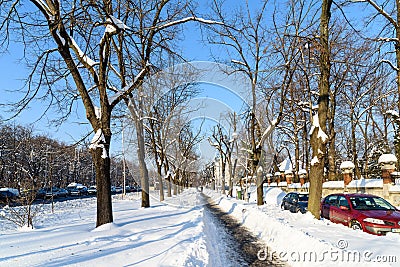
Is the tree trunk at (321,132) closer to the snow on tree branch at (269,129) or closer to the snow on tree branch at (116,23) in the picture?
the snow on tree branch at (269,129)

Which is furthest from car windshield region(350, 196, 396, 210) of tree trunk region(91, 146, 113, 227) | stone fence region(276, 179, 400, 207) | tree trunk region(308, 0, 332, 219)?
tree trunk region(91, 146, 113, 227)

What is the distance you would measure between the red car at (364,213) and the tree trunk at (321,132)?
39.9 inches

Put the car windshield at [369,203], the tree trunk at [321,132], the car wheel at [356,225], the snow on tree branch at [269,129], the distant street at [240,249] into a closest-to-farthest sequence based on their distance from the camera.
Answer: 1. the distant street at [240,249]
2. the car wheel at [356,225]
3. the car windshield at [369,203]
4. the tree trunk at [321,132]
5. the snow on tree branch at [269,129]

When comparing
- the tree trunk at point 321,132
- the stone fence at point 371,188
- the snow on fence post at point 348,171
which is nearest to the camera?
the tree trunk at point 321,132

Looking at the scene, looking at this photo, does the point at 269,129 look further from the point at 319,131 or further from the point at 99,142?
the point at 99,142

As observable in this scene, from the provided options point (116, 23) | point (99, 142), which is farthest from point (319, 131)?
point (116, 23)

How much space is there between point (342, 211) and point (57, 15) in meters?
12.3

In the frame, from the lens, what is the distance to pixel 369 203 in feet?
40.9

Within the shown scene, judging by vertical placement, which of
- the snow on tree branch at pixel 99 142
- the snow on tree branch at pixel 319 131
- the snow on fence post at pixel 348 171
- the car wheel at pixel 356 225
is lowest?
the car wheel at pixel 356 225

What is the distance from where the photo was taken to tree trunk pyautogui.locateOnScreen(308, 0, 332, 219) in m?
13.0

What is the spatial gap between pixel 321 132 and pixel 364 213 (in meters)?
3.58

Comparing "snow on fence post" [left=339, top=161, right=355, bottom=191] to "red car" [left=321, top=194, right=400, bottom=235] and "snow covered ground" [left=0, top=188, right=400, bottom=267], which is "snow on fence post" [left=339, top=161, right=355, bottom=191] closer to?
"red car" [left=321, top=194, right=400, bottom=235]

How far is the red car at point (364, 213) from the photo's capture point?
10320 millimetres

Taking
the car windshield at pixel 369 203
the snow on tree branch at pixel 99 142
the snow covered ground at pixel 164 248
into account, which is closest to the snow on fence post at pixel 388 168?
the car windshield at pixel 369 203
